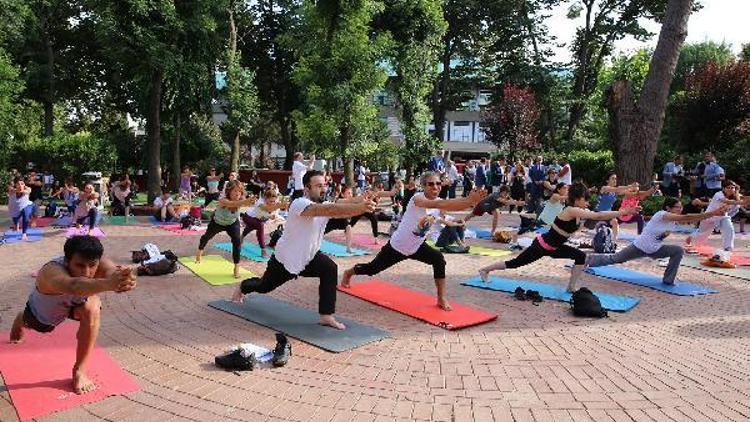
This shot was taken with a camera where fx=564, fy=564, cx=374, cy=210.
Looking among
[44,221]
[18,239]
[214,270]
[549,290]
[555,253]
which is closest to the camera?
[555,253]

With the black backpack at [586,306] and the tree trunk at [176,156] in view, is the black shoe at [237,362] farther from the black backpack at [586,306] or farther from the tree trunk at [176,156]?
the tree trunk at [176,156]

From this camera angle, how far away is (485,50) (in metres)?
38.4

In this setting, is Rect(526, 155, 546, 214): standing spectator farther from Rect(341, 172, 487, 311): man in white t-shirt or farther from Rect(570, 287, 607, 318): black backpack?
Rect(341, 172, 487, 311): man in white t-shirt

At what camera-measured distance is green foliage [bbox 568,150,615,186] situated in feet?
80.7

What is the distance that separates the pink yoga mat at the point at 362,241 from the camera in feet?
41.8

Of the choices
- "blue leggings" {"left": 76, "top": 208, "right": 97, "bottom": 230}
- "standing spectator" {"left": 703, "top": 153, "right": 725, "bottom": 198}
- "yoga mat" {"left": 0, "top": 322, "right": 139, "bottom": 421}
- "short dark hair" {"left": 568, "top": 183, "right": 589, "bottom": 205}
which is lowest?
"yoga mat" {"left": 0, "top": 322, "right": 139, "bottom": 421}

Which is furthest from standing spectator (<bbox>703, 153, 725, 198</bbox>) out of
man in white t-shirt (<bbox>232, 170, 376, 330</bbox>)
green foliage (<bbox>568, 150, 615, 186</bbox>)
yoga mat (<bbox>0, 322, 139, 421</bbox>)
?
yoga mat (<bbox>0, 322, 139, 421</bbox>)

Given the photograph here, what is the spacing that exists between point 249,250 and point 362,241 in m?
2.90

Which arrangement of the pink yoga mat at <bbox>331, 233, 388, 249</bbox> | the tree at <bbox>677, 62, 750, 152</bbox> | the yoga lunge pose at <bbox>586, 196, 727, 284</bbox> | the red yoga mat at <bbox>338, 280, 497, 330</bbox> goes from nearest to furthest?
the red yoga mat at <bbox>338, 280, 497, 330</bbox>
the yoga lunge pose at <bbox>586, 196, 727, 284</bbox>
the pink yoga mat at <bbox>331, 233, 388, 249</bbox>
the tree at <bbox>677, 62, 750, 152</bbox>

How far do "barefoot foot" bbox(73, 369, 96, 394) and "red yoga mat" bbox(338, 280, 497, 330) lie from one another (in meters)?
3.72

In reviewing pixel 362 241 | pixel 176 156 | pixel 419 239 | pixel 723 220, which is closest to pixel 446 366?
pixel 419 239

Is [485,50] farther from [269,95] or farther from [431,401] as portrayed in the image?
[431,401]

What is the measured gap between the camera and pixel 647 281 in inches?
366

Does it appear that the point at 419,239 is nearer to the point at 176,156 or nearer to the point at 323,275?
the point at 323,275
